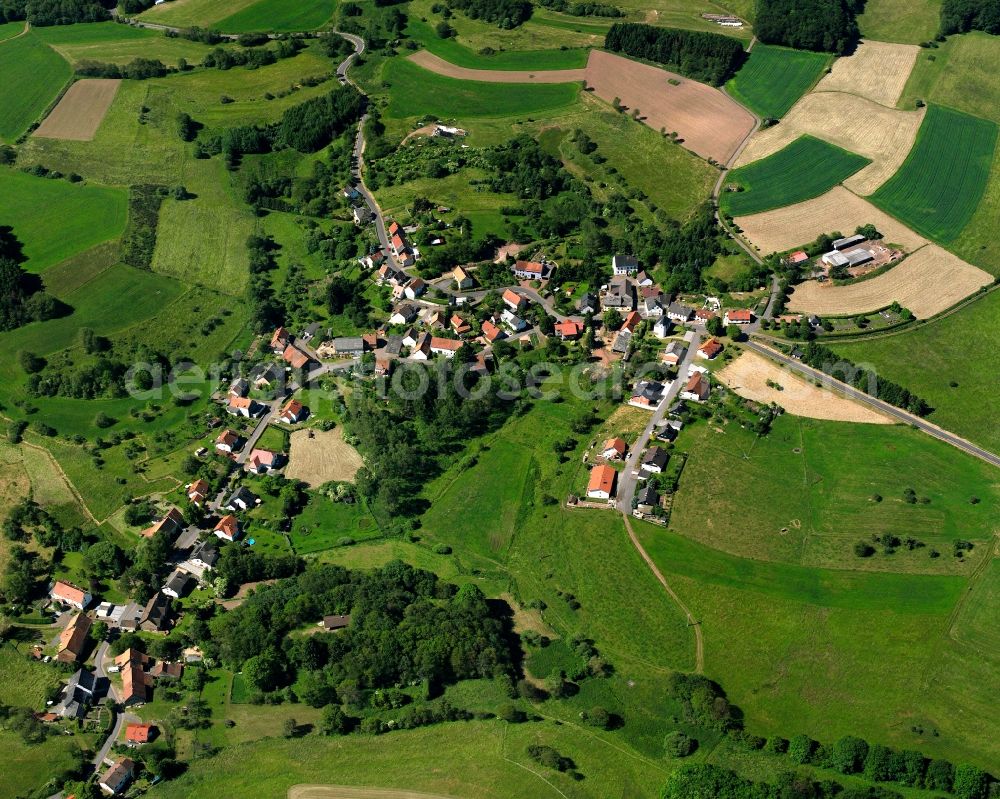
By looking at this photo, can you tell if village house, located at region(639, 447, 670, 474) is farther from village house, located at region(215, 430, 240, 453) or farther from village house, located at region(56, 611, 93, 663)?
village house, located at region(56, 611, 93, 663)

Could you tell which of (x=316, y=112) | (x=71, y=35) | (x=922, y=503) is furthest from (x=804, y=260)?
(x=71, y=35)

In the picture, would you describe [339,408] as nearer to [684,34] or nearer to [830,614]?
[830,614]

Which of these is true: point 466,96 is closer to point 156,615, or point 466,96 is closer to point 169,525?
point 169,525

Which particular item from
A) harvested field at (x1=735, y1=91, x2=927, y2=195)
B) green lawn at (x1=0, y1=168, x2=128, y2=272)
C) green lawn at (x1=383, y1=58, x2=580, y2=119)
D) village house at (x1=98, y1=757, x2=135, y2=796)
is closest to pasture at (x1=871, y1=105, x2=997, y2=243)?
harvested field at (x1=735, y1=91, x2=927, y2=195)

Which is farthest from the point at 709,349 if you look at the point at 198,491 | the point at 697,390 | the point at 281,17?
the point at 281,17

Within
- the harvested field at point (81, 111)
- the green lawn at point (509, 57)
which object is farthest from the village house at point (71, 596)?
the green lawn at point (509, 57)
